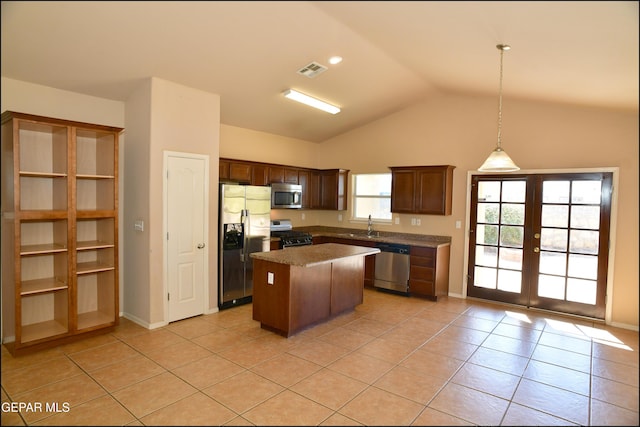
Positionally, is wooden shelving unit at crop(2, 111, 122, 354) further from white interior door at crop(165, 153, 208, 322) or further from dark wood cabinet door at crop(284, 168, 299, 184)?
dark wood cabinet door at crop(284, 168, 299, 184)

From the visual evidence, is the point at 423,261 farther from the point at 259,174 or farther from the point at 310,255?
the point at 259,174

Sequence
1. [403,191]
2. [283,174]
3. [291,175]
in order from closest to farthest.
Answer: [403,191], [283,174], [291,175]

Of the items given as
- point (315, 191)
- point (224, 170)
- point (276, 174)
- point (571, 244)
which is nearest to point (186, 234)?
point (224, 170)

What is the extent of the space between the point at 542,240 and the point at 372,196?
2934mm

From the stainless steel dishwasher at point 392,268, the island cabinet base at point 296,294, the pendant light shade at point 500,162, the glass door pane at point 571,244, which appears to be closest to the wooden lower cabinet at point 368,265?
the stainless steel dishwasher at point 392,268

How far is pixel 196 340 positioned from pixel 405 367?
2.21m

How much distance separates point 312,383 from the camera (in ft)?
9.95

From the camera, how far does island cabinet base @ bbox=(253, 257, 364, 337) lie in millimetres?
3957

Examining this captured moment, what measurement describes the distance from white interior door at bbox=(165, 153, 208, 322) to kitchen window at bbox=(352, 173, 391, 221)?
337 cm

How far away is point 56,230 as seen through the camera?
3.94 m

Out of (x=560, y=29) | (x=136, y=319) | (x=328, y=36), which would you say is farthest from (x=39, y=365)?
(x=560, y=29)

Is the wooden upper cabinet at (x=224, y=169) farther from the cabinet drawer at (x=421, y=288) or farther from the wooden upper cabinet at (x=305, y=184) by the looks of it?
the cabinet drawer at (x=421, y=288)

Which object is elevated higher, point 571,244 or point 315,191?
point 315,191

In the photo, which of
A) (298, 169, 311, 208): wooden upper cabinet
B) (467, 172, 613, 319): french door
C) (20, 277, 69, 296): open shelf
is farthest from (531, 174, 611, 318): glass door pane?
(20, 277, 69, 296): open shelf
